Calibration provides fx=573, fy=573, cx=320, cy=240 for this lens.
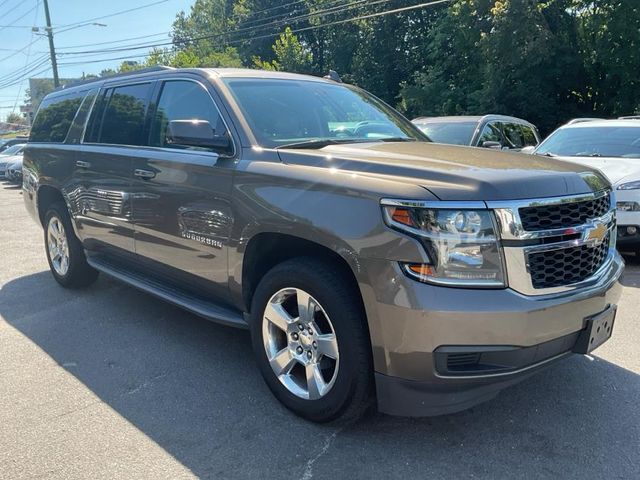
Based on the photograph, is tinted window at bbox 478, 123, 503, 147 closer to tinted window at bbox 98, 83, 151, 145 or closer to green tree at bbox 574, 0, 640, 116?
tinted window at bbox 98, 83, 151, 145

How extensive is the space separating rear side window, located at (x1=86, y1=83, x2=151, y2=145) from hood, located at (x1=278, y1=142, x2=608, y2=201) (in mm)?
1697

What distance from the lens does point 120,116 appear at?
4.77m

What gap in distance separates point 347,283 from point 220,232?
1.01 m

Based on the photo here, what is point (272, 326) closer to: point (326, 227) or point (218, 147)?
point (326, 227)

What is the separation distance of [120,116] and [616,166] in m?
5.53

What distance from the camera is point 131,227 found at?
14.4 ft

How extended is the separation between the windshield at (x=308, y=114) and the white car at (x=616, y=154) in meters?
2.86

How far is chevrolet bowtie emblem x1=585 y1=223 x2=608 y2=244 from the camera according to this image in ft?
9.28

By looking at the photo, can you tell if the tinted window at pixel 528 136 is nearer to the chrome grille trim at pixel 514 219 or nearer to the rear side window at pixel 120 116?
the rear side window at pixel 120 116

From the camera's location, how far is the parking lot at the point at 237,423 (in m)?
2.74

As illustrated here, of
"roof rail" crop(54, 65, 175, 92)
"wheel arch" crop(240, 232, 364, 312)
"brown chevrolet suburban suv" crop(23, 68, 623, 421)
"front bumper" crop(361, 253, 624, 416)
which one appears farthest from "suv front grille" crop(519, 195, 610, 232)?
"roof rail" crop(54, 65, 175, 92)

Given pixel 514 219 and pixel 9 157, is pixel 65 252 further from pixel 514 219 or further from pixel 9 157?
pixel 9 157

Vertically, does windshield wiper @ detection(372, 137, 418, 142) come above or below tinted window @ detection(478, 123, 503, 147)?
above

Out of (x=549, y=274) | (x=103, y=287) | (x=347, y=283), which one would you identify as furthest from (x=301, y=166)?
(x=103, y=287)
